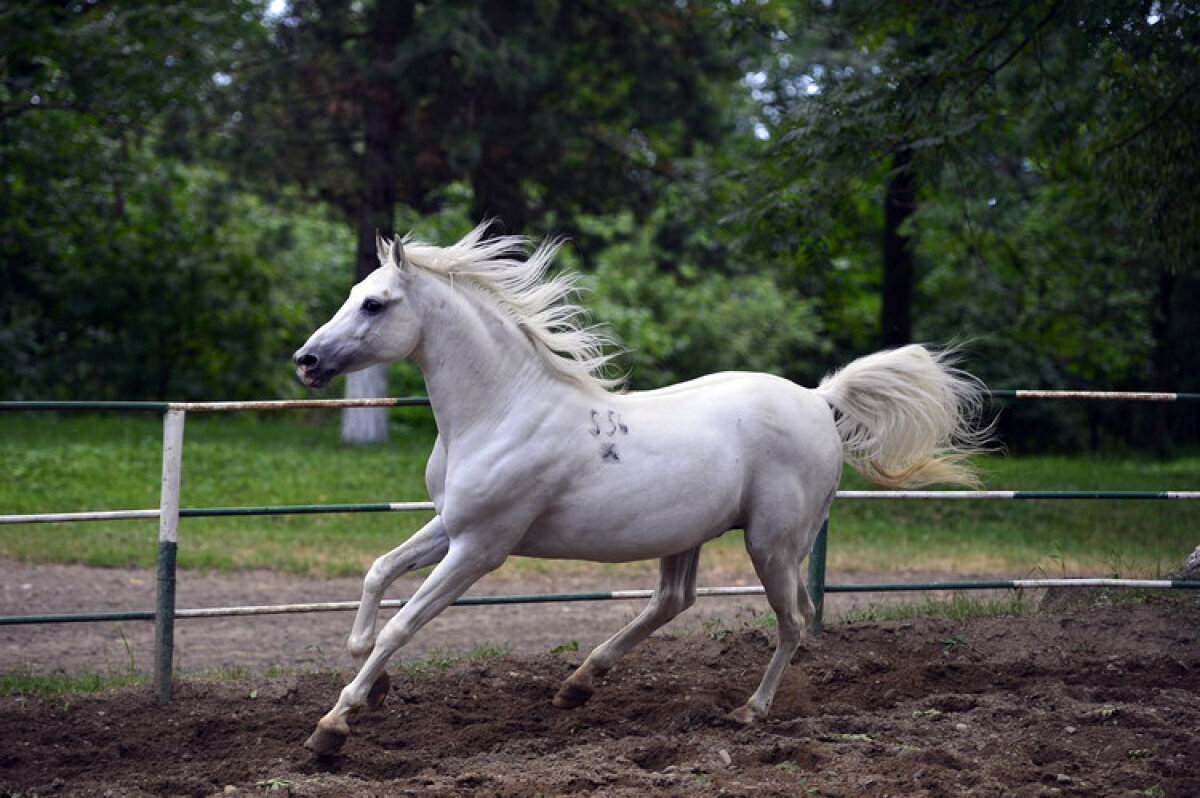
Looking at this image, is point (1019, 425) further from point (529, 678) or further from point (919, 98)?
point (529, 678)

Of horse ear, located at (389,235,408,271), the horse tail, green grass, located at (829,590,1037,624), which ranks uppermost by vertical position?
horse ear, located at (389,235,408,271)

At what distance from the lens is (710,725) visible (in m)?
5.15

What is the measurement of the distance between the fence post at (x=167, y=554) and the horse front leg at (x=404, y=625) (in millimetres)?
1165

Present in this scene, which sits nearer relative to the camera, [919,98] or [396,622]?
[396,622]

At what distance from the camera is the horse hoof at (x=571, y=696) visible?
5.38 meters

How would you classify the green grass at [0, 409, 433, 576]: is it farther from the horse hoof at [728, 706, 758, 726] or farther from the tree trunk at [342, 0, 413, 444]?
the horse hoof at [728, 706, 758, 726]

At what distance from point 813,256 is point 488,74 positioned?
193 inches

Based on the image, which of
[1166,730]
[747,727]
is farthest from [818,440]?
[1166,730]

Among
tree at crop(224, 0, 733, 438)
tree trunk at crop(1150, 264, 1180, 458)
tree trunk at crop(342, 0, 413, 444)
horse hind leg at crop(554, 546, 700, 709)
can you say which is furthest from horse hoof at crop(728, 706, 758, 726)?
tree trunk at crop(342, 0, 413, 444)

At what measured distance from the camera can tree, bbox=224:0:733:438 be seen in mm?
13211

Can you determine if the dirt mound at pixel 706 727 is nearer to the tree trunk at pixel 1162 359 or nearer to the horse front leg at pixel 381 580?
the horse front leg at pixel 381 580

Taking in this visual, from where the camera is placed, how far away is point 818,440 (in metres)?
5.31

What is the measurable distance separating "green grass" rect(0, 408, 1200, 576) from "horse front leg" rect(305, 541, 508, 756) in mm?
4289

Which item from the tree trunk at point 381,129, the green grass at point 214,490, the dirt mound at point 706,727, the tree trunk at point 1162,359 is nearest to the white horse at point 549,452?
the dirt mound at point 706,727
